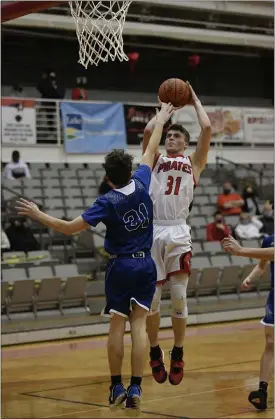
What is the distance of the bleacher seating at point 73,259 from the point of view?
14.3m

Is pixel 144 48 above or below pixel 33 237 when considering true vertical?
above

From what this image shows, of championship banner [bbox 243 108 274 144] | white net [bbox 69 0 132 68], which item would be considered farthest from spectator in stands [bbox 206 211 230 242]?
white net [bbox 69 0 132 68]

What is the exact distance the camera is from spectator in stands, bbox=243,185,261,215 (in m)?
19.8

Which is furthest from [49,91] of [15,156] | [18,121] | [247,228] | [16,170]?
[247,228]

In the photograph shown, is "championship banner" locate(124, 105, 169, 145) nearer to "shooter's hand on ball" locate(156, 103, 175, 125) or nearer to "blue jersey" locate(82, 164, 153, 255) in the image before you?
"shooter's hand on ball" locate(156, 103, 175, 125)

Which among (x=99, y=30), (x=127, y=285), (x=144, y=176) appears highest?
(x=99, y=30)

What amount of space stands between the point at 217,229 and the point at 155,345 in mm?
10266

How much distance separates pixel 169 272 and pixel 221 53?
795 inches

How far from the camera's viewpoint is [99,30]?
302 inches

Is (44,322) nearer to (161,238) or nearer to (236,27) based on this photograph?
(161,238)

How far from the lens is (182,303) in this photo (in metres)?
7.24

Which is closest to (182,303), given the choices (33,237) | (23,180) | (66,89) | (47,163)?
(33,237)

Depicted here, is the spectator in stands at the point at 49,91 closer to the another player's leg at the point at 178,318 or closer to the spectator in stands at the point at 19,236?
the spectator in stands at the point at 19,236

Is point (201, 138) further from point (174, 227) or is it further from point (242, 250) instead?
point (242, 250)
